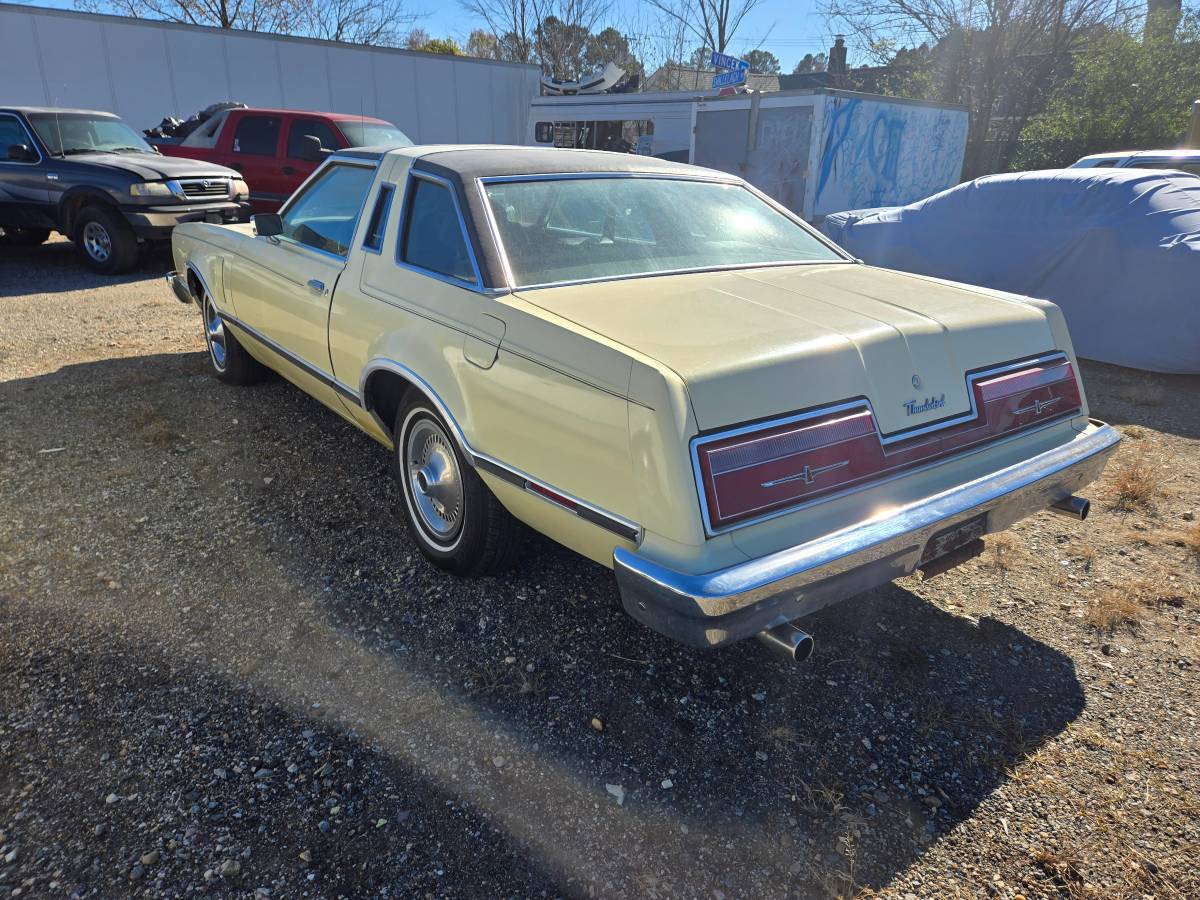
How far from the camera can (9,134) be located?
960 centimetres

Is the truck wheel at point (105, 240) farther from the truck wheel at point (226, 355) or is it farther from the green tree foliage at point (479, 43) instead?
the green tree foliage at point (479, 43)

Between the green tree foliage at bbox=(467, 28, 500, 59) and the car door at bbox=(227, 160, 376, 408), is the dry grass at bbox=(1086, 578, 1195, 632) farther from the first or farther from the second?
the green tree foliage at bbox=(467, 28, 500, 59)

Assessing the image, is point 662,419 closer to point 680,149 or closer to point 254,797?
point 254,797

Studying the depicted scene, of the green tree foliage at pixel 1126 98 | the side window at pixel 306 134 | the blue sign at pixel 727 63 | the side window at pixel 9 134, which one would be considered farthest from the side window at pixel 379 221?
the green tree foliage at pixel 1126 98

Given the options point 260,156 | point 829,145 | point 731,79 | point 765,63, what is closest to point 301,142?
point 260,156

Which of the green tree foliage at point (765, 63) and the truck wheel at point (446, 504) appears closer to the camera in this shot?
the truck wheel at point (446, 504)

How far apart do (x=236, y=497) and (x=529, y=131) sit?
1784 cm

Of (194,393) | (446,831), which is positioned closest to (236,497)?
(194,393)

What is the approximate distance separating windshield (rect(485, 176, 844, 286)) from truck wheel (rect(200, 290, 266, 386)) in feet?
9.14

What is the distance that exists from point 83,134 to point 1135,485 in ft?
38.0

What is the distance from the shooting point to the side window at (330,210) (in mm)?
3695

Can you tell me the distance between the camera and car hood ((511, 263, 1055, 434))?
7.05ft

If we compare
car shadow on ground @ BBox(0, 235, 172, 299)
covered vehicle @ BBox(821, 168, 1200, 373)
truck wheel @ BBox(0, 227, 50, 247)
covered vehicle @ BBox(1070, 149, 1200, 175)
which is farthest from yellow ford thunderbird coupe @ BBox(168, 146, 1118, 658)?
truck wheel @ BBox(0, 227, 50, 247)

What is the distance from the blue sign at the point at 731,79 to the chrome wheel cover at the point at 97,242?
36.6 feet
